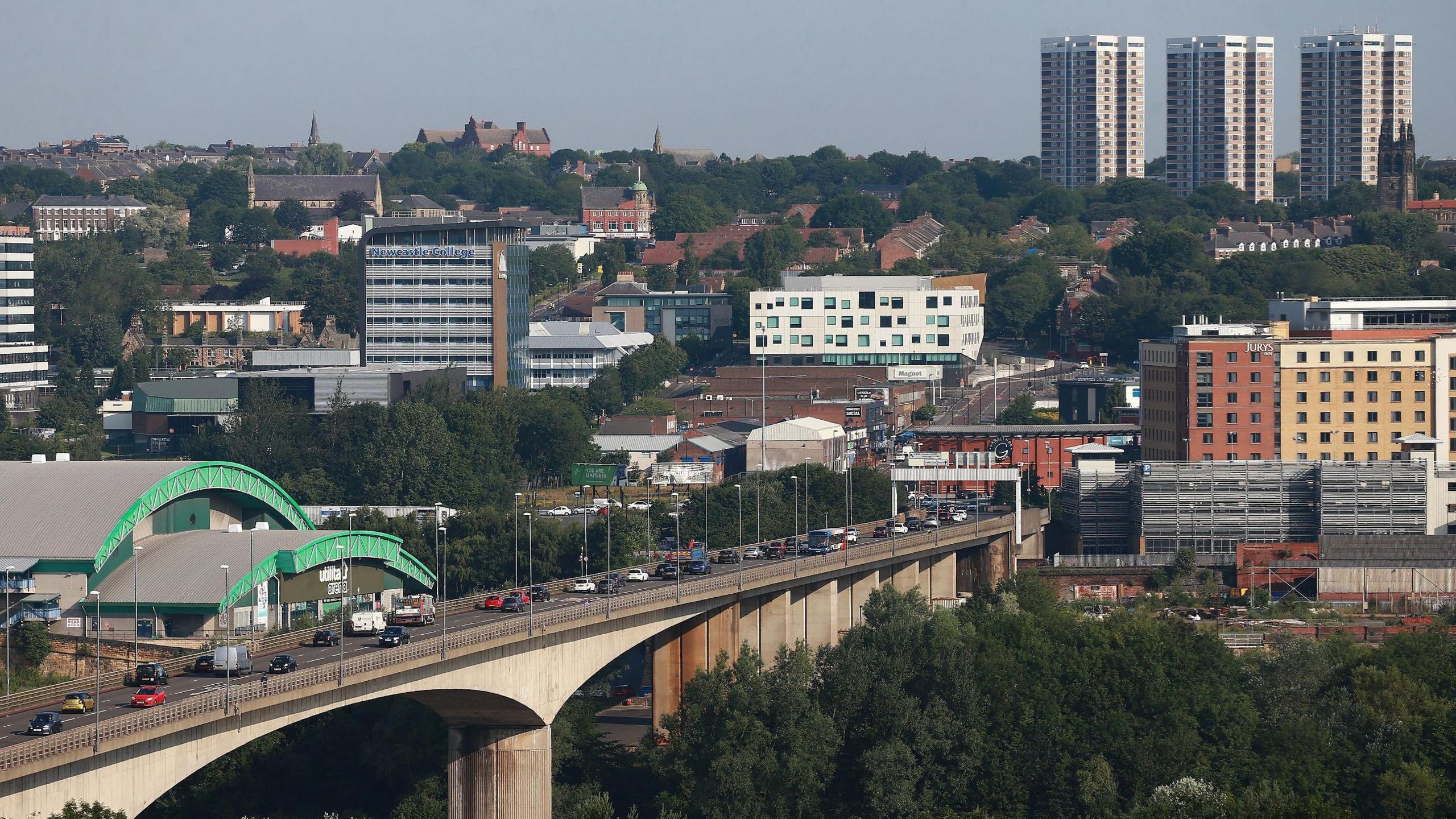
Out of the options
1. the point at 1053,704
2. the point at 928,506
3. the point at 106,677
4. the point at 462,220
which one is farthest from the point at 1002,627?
the point at 462,220

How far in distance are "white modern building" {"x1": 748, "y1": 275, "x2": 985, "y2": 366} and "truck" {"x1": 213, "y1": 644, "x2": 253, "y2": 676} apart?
4246 inches

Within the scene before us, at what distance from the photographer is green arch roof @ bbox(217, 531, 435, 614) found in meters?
63.3

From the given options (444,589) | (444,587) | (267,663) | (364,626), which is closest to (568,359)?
(444,587)

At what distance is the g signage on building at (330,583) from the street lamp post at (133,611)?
407cm

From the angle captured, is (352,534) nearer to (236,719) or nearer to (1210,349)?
(236,719)

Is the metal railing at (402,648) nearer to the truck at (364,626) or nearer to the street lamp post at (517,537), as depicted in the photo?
the truck at (364,626)

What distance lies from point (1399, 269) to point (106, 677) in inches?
5404

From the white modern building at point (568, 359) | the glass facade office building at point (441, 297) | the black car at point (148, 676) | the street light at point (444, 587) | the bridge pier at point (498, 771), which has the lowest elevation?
the bridge pier at point (498, 771)

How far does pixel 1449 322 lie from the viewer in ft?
378

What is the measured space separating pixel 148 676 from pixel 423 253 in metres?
100

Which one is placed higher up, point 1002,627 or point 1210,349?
point 1210,349

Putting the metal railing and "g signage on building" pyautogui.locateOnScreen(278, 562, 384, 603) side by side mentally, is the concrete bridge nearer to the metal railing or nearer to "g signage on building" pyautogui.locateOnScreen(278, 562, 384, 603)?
the metal railing

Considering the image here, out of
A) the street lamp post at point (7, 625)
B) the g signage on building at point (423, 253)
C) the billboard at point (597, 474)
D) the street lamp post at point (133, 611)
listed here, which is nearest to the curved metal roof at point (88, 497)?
the street lamp post at point (7, 625)

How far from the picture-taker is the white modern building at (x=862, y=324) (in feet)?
510
